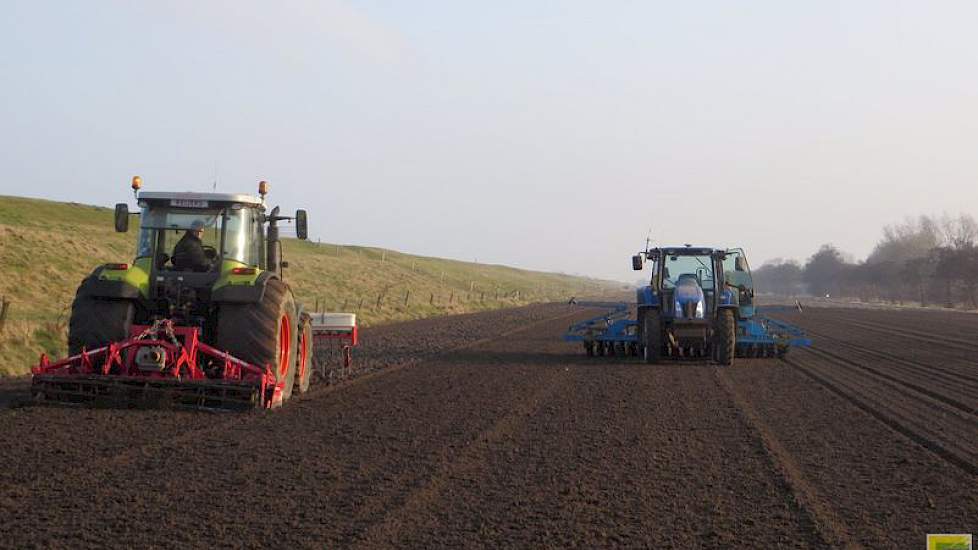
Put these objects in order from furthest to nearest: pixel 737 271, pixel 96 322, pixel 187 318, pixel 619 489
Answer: pixel 737 271, pixel 187 318, pixel 96 322, pixel 619 489

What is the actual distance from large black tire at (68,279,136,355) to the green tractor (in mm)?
11

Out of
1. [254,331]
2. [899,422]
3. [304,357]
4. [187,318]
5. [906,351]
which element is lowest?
[899,422]

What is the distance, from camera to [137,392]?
32.2ft

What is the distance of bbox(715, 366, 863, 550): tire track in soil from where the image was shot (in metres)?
5.84

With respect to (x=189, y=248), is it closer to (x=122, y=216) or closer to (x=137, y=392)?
(x=122, y=216)

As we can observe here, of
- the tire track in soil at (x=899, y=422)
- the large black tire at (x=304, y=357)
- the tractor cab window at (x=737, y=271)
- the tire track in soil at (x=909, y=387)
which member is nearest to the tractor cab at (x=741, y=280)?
the tractor cab window at (x=737, y=271)

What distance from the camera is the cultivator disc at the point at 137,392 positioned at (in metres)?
9.69

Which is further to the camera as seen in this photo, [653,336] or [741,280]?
[741,280]

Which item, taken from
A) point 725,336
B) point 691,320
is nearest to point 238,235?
point 691,320

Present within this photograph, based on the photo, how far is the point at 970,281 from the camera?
240ft

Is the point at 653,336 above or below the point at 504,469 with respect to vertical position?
above

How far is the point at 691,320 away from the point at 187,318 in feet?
34.9

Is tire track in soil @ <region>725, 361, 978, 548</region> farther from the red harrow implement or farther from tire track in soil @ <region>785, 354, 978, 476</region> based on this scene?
the red harrow implement

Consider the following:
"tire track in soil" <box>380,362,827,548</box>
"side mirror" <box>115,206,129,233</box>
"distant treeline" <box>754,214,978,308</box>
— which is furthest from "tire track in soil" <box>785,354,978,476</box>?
"distant treeline" <box>754,214,978,308</box>
